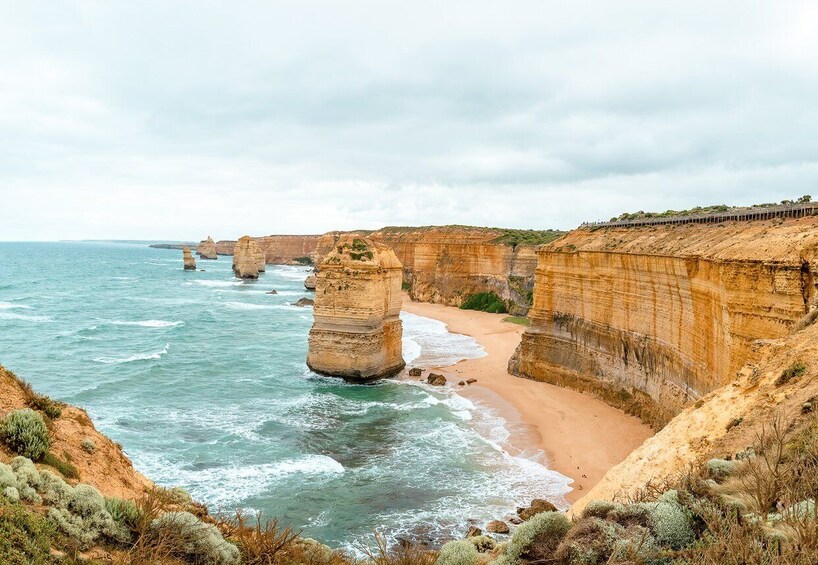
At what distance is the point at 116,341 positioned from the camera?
37625 millimetres

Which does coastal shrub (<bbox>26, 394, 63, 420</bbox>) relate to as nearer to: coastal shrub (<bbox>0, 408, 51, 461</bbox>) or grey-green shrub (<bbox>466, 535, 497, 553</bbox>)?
coastal shrub (<bbox>0, 408, 51, 461</bbox>)

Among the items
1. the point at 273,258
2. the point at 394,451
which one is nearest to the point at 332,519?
the point at 394,451

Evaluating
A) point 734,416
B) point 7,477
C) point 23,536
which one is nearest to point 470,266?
point 734,416

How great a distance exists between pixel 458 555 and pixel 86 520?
463 centimetres

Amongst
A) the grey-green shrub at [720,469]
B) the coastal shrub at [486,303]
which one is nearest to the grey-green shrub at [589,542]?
the grey-green shrub at [720,469]

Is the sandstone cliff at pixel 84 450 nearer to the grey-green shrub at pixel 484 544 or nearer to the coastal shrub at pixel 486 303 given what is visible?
the grey-green shrub at pixel 484 544

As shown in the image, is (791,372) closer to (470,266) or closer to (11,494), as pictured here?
(11,494)

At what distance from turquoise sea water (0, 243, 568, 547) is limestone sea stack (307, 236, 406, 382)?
107cm

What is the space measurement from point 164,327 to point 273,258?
10817 cm

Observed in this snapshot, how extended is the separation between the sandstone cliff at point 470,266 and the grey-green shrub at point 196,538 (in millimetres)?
48545

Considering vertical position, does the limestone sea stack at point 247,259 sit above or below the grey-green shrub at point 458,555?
above

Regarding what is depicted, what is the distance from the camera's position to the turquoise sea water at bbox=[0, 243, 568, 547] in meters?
15.5

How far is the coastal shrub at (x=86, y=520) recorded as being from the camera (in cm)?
624

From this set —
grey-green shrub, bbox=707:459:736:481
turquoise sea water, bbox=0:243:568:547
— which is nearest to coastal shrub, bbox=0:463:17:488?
grey-green shrub, bbox=707:459:736:481
